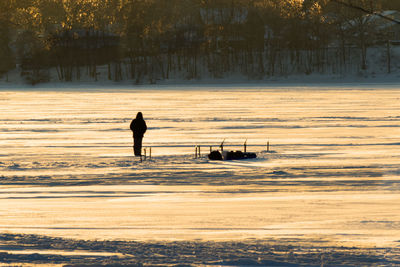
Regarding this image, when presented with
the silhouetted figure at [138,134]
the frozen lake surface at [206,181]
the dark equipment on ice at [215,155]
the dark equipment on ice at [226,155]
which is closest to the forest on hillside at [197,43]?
the frozen lake surface at [206,181]

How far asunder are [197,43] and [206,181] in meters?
103

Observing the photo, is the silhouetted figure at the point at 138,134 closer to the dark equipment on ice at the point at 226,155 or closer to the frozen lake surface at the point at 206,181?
the frozen lake surface at the point at 206,181

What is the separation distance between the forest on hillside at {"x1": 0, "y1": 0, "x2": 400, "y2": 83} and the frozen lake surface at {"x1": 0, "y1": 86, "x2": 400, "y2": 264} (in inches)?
2860

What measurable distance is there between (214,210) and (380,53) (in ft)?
338

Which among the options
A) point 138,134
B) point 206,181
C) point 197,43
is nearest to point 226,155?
point 138,134

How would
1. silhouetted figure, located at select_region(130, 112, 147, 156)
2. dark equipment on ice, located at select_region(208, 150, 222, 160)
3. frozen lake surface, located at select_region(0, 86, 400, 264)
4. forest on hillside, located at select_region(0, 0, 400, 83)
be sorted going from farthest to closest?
forest on hillside, located at select_region(0, 0, 400, 83) → silhouetted figure, located at select_region(130, 112, 147, 156) → dark equipment on ice, located at select_region(208, 150, 222, 160) → frozen lake surface, located at select_region(0, 86, 400, 264)

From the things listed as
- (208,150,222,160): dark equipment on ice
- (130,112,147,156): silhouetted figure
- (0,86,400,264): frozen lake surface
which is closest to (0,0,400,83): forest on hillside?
(0,86,400,264): frozen lake surface

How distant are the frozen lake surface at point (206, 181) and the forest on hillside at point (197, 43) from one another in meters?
72.6

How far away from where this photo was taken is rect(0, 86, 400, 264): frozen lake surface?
13.5m

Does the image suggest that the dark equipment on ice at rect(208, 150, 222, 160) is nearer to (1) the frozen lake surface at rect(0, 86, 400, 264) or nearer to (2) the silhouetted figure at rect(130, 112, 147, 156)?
(1) the frozen lake surface at rect(0, 86, 400, 264)

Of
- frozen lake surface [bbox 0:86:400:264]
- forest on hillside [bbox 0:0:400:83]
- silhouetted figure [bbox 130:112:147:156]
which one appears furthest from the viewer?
forest on hillside [bbox 0:0:400:83]

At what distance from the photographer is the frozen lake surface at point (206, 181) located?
13492 millimetres

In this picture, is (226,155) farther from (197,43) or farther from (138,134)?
(197,43)

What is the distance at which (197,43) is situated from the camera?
400ft
